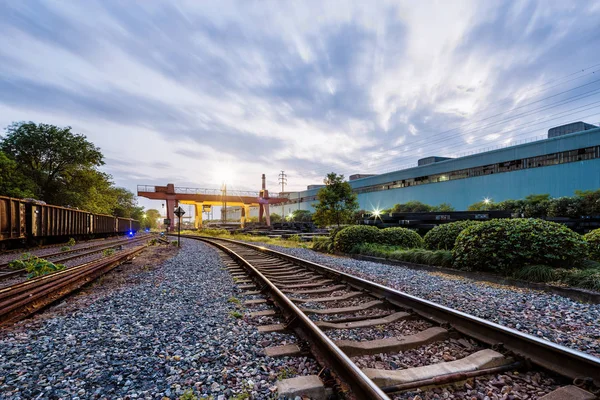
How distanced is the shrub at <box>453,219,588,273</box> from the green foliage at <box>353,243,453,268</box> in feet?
1.86

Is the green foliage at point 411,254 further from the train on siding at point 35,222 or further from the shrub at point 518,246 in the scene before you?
the train on siding at point 35,222

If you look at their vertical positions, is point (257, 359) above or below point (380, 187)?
below

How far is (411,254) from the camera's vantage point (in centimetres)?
945

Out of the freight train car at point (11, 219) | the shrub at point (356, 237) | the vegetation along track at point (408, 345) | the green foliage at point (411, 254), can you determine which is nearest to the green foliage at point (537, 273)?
the green foliage at point (411, 254)

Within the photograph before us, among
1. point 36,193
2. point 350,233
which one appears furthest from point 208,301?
point 36,193

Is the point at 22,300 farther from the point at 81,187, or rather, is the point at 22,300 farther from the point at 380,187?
the point at 380,187

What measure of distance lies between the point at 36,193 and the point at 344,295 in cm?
3526

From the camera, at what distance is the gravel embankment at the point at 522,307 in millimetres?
3385

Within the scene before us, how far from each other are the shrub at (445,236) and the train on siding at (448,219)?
11.8ft

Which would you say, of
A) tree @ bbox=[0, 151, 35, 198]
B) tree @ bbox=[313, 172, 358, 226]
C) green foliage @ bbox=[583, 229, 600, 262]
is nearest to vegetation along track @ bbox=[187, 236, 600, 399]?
green foliage @ bbox=[583, 229, 600, 262]

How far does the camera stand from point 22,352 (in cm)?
299

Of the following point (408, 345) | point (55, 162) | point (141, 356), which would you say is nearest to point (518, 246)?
point (408, 345)

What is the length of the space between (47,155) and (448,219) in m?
38.2

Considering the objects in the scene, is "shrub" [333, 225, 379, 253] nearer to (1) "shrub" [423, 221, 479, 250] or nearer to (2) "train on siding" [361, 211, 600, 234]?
(1) "shrub" [423, 221, 479, 250]
